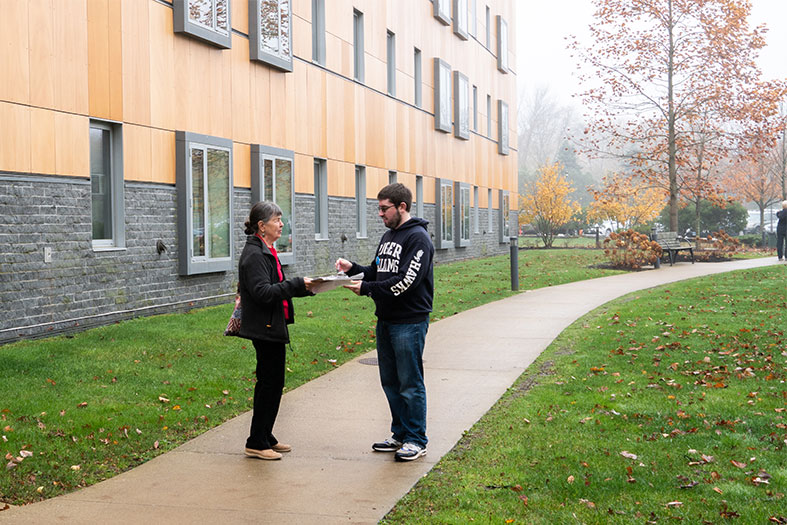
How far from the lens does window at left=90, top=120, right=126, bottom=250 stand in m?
12.8

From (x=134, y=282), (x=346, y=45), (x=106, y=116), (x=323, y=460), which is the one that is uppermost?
(x=346, y=45)

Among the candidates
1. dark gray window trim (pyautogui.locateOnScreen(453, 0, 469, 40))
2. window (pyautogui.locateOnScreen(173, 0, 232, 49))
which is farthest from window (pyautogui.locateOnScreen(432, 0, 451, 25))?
window (pyautogui.locateOnScreen(173, 0, 232, 49))

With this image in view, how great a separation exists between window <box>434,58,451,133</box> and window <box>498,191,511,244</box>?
9.98 m

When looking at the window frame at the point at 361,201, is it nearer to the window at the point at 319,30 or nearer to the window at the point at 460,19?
the window at the point at 319,30

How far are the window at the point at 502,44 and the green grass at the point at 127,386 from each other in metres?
28.1

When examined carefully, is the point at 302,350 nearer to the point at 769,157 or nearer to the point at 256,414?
the point at 256,414

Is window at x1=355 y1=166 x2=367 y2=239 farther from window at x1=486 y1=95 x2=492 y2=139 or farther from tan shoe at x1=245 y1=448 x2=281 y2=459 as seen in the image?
tan shoe at x1=245 y1=448 x2=281 y2=459

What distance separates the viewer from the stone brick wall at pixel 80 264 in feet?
35.5

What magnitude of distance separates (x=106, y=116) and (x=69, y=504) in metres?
8.48

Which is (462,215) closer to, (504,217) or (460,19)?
(460,19)

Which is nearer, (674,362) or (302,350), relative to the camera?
(674,362)

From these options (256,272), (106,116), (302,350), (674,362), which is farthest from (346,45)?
(256,272)

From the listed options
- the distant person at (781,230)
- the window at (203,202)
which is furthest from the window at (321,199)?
the distant person at (781,230)

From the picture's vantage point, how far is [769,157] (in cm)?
4941
